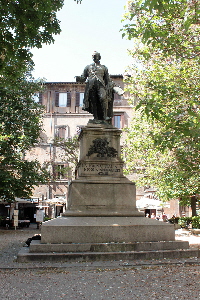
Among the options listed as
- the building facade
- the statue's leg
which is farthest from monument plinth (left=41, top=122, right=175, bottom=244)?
the building facade

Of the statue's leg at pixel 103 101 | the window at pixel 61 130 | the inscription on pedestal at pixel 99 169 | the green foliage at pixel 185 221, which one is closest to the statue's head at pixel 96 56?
the statue's leg at pixel 103 101

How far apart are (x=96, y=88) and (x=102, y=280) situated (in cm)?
717

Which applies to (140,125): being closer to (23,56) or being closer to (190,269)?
(23,56)

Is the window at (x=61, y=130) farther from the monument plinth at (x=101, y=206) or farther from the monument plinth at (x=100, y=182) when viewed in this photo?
the monument plinth at (x=100, y=182)

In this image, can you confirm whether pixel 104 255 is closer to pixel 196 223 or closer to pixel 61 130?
pixel 196 223

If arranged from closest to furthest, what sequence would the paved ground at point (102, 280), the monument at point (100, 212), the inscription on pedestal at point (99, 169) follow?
1. the paved ground at point (102, 280)
2. the monument at point (100, 212)
3. the inscription on pedestal at point (99, 169)

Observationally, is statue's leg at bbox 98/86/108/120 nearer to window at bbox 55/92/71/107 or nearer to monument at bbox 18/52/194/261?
monument at bbox 18/52/194/261

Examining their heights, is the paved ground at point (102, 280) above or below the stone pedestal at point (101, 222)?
below

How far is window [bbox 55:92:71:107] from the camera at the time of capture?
43.6m

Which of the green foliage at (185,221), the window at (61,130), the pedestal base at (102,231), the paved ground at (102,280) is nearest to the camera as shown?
the paved ground at (102,280)

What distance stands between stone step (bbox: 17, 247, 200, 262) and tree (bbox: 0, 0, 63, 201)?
19.0 feet

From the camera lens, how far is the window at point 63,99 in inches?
1716

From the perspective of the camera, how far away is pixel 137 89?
22.0 m

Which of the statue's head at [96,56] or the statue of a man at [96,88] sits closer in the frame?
the statue of a man at [96,88]
